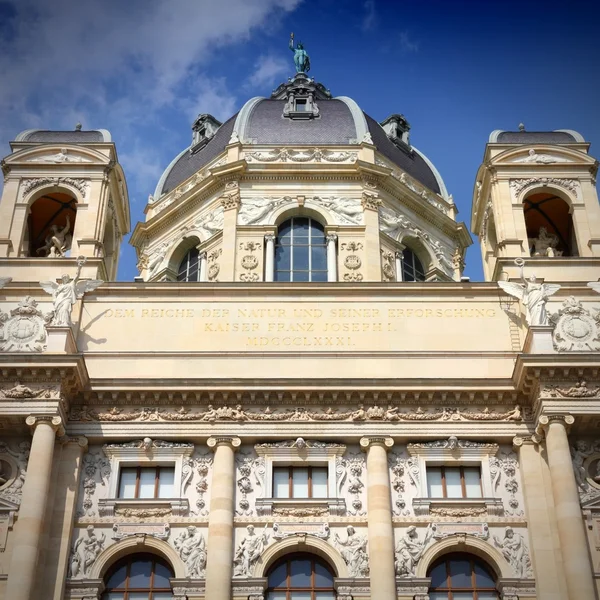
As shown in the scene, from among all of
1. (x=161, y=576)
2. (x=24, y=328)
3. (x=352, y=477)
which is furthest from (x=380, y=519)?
(x=24, y=328)

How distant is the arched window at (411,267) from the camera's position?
36.5 meters

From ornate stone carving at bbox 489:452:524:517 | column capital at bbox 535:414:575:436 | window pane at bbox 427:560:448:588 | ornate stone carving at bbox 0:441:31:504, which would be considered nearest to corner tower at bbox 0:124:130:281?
ornate stone carving at bbox 0:441:31:504

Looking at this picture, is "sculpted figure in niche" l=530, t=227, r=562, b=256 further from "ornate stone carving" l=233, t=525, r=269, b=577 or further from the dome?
"ornate stone carving" l=233, t=525, r=269, b=577

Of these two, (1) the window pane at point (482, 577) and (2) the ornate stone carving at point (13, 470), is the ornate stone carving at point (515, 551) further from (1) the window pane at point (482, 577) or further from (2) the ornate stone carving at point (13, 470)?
(2) the ornate stone carving at point (13, 470)

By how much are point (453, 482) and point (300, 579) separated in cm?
404

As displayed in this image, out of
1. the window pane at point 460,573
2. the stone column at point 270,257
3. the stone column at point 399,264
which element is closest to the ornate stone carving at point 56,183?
the stone column at point 270,257

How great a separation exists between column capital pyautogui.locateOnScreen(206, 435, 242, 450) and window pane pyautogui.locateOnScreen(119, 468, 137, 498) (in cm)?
183

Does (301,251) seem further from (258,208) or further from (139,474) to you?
(139,474)

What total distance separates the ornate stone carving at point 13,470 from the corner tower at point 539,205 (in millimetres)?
12729

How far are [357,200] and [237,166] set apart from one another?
3.93m

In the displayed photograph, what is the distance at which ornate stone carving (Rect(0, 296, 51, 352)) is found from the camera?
27.2 metres

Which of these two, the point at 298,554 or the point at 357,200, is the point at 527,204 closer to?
the point at 357,200

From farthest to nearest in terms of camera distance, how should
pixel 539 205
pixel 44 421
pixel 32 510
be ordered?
1. pixel 539 205
2. pixel 44 421
3. pixel 32 510

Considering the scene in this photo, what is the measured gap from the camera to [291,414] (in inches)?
1023
